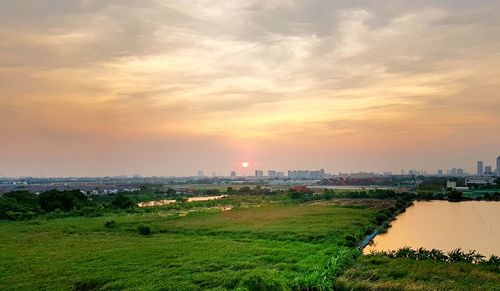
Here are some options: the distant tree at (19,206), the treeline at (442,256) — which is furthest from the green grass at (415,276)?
the distant tree at (19,206)

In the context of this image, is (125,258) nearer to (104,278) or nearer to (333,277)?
(104,278)

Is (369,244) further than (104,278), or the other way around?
(369,244)

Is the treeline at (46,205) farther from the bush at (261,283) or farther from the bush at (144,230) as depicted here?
the bush at (261,283)

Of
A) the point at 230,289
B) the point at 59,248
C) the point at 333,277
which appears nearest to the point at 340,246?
the point at 333,277

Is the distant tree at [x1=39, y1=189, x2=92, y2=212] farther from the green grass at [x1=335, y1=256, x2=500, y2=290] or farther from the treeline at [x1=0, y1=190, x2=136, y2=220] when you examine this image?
the green grass at [x1=335, y1=256, x2=500, y2=290]

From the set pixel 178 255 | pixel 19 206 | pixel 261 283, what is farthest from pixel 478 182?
pixel 261 283

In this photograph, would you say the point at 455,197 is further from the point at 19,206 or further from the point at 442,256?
the point at 19,206
